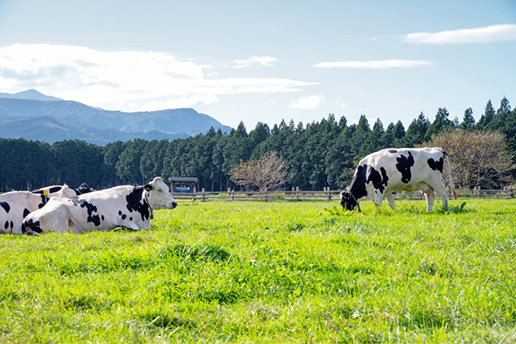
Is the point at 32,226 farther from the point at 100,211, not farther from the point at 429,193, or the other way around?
the point at 429,193

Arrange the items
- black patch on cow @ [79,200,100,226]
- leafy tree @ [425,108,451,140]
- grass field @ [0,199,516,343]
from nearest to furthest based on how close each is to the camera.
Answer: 1. grass field @ [0,199,516,343]
2. black patch on cow @ [79,200,100,226]
3. leafy tree @ [425,108,451,140]

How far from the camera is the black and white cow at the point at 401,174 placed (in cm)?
1356

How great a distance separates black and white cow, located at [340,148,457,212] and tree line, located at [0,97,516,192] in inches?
1979

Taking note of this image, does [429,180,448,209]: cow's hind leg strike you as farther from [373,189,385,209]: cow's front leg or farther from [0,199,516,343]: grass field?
[0,199,516,343]: grass field

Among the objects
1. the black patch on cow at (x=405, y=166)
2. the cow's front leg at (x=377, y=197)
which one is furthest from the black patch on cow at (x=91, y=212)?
the black patch on cow at (x=405, y=166)

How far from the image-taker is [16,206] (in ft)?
37.8

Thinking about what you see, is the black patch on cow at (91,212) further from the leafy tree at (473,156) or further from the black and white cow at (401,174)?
the leafy tree at (473,156)

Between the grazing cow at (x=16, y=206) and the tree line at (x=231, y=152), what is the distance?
186 feet

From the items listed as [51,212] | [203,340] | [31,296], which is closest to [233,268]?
[203,340]

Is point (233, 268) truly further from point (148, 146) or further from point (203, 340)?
point (148, 146)

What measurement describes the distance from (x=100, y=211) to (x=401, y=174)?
Answer: 27.0 feet

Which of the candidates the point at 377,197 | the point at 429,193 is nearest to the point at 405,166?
the point at 429,193

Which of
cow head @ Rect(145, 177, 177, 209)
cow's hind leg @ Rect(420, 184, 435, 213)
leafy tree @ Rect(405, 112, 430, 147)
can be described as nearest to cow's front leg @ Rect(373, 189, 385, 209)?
cow's hind leg @ Rect(420, 184, 435, 213)

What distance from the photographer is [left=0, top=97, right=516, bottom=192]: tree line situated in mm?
72188
